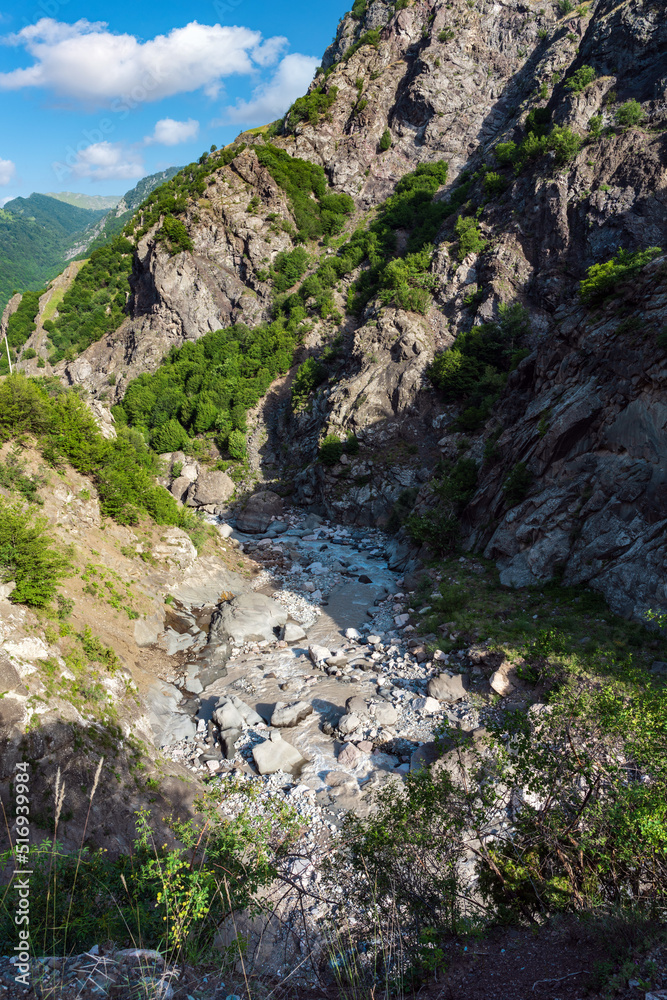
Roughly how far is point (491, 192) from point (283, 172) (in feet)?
66.5

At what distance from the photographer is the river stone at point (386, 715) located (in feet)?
34.2

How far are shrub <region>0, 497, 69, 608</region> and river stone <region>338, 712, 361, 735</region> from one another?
7212 mm

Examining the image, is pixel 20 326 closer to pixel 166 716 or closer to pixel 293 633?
pixel 293 633

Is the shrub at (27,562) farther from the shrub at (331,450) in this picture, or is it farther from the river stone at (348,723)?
the shrub at (331,450)

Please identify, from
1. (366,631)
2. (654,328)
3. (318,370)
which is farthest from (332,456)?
(654,328)

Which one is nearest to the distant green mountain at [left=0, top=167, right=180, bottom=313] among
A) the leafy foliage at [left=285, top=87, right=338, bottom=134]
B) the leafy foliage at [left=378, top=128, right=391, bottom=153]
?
the leafy foliage at [left=285, top=87, right=338, bottom=134]

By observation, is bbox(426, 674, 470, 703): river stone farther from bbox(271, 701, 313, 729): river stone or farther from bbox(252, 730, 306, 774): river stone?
bbox(252, 730, 306, 774): river stone

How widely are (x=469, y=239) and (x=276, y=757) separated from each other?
108ft

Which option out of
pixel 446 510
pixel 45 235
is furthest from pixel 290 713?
pixel 45 235

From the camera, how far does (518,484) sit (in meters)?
16.3

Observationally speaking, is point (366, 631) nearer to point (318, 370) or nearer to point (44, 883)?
point (44, 883)

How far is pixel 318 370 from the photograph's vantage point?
33.1 m

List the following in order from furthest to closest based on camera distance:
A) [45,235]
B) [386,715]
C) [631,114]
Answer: [45,235] < [631,114] < [386,715]

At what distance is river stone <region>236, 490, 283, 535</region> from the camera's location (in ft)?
84.8
